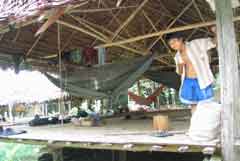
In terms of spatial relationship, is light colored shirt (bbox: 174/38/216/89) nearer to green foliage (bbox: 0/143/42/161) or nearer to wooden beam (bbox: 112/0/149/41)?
wooden beam (bbox: 112/0/149/41)

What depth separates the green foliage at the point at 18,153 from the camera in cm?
588

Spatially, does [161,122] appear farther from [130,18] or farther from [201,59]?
[130,18]

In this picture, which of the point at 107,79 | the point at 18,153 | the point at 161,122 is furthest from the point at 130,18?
the point at 18,153

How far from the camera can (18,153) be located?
6203 mm

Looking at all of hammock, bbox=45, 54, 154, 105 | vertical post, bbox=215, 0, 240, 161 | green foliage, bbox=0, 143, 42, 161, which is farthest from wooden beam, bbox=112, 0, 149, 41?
green foliage, bbox=0, 143, 42, 161

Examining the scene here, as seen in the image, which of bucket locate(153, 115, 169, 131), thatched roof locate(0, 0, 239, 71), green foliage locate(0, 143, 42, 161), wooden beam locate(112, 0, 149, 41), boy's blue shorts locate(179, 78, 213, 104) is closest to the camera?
boy's blue shorts locate(179, 78, 213, 104)

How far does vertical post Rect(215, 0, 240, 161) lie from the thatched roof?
61.7 inches

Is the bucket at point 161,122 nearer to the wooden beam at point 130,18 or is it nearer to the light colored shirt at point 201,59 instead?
the light colored shirt at point 201,59

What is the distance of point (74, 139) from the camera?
3291 millimetres

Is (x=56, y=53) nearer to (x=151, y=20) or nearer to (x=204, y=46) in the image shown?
(x=151, y=20)

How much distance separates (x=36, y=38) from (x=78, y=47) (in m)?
0.82

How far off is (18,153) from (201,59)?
4665 millimetres

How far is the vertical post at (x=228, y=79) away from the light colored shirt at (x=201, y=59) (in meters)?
0.39

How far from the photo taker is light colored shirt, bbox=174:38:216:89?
2758mm
